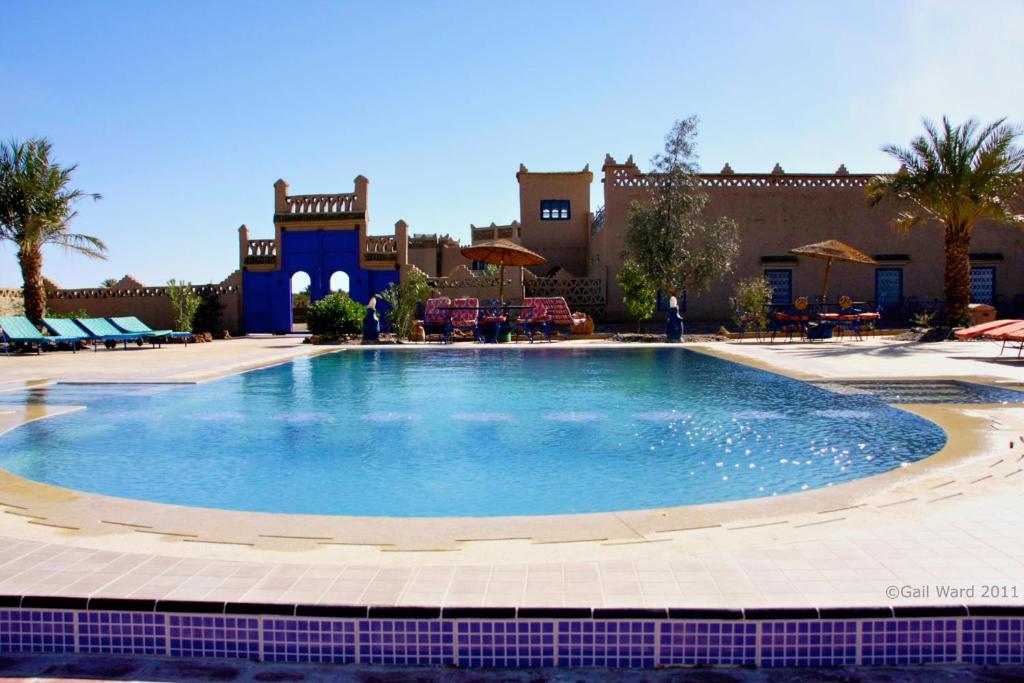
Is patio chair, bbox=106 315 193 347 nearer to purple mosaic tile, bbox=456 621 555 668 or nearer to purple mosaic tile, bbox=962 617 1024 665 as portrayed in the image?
purple mosaic tile, bbox=456 621 555 668

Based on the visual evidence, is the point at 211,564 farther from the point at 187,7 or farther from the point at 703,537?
the point at 187,7

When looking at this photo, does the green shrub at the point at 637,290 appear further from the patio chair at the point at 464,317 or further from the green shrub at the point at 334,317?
the green shrub at the point at 334,317

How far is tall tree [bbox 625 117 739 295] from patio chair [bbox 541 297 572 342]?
2716 millimetres

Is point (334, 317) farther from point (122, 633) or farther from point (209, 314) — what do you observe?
point (122, 633)

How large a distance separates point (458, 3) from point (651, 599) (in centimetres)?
1396

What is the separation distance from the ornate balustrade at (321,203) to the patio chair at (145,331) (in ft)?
22.2

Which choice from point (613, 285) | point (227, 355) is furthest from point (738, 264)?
point (227, 355)

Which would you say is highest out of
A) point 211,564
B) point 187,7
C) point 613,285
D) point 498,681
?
point 187,7

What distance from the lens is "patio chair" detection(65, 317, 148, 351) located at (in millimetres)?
19156

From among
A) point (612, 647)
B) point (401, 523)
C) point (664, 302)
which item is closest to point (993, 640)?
point (612, 647)

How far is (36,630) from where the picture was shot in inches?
113

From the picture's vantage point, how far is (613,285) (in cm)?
2478

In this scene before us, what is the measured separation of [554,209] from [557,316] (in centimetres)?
857

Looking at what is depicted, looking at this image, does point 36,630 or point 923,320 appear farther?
point 923,320
